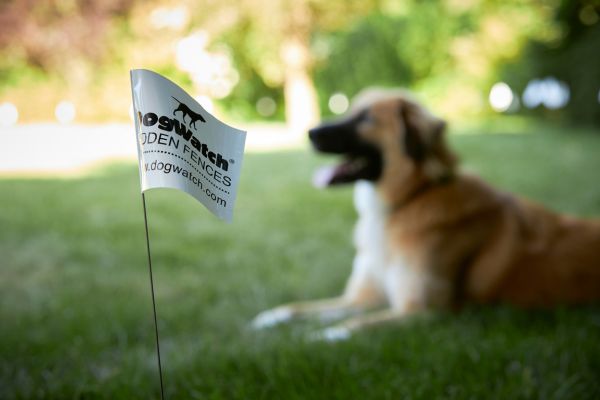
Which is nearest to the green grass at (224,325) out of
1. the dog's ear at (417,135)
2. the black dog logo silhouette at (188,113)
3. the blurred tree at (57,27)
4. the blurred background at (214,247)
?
the blurred background at (214,247)

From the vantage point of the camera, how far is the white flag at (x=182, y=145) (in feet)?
3.42

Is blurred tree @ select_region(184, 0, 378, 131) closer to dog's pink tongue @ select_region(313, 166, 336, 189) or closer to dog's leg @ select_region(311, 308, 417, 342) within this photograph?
dog's pink tongue @ select_region(313, 166, 336, 189)

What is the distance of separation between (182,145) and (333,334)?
4.69 feet

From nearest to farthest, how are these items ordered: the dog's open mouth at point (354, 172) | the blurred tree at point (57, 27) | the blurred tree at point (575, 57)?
the dog's open mouth at point (354, 172)
the blurred tree at point (575, 57)
the blurred tree at point (57, 27)

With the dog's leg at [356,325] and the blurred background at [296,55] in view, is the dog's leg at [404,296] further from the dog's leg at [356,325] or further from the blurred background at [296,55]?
the blurred background at [296,55]

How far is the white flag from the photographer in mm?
1043

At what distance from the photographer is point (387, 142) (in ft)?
8.67

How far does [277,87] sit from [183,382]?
66.8ft

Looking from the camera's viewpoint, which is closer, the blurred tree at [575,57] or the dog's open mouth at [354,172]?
→ the dog's open mouth at [354,172]

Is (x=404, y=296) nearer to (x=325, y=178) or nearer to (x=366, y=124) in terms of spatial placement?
(x=325, y=178)

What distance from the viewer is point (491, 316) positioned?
2344mm

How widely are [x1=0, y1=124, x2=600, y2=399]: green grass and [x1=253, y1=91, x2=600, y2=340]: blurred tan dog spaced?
124mm

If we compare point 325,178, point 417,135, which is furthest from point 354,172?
point 417,135

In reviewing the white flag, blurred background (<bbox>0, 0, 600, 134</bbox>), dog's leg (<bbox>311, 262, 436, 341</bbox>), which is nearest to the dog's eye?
dog's leg (<bbox>311, 262, 436, 341</bbox>)
